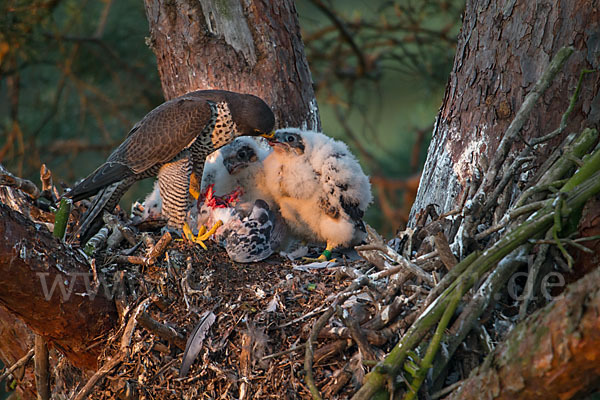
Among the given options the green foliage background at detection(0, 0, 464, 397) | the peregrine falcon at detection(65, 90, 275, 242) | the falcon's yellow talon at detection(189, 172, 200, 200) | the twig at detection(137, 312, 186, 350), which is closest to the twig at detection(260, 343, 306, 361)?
the twig at detection(137, 312, 186, 350)

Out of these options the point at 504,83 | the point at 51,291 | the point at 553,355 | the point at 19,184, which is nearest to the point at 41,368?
the point at 51,291

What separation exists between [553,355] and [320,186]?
2.11 metres

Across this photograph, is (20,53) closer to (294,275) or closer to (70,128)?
(70,128)

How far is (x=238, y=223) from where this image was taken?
3355mm

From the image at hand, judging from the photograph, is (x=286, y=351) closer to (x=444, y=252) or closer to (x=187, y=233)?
(x=444, y=252)

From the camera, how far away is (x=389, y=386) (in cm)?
204

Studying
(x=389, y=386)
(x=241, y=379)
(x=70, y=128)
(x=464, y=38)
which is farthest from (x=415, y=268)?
(x=70, y=128)

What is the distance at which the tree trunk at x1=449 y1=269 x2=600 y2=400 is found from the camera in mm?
1562

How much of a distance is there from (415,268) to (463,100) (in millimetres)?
981

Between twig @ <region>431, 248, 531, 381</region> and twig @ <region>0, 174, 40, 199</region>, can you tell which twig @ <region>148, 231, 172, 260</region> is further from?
twig @ <region>431, 248, 531, 381</region>

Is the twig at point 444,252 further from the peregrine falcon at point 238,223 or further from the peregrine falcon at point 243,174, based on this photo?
the peregrine falcon at point 243,174

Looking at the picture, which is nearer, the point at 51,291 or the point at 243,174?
the point at 51,291

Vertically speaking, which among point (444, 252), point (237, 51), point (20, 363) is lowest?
point (20, 363)

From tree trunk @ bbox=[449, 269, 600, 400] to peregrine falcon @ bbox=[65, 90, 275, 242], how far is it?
2.15 metres
